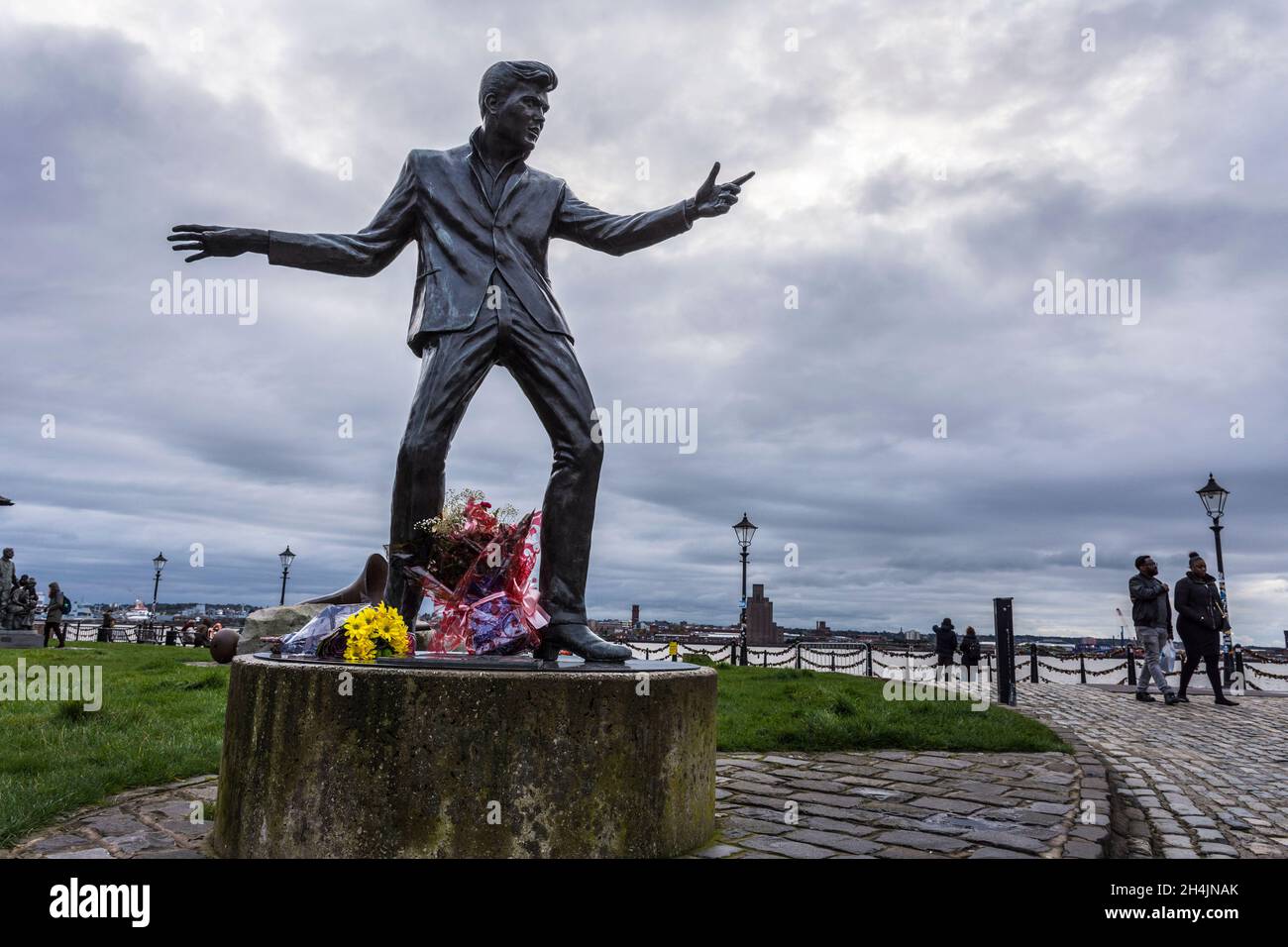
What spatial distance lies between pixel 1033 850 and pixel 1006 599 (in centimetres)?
966

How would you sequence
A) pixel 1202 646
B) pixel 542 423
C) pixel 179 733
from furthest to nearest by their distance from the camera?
1. pixel 1202 646
2. pixel 179 733
3. pixel 542 423

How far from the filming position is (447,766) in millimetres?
2805

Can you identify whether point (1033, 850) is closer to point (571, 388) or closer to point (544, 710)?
point (544, 710)

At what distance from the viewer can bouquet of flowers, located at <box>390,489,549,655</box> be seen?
12.3 feet

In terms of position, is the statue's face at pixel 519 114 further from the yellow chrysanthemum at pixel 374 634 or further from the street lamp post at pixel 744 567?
the street lamp post at pixel 744 567

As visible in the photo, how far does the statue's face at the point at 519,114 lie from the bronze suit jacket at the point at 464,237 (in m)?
0.19

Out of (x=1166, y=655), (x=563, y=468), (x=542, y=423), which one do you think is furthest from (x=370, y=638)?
(x=1166, y=655)

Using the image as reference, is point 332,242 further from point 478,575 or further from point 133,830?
point 133,830

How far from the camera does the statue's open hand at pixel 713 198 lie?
13.2 ft

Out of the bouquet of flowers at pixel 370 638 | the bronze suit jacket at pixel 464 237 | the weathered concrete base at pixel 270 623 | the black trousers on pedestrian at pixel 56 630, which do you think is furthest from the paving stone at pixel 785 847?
the black trousers on pedestrian at pixel 56 630

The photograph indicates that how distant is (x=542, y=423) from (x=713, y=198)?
1.29 meters

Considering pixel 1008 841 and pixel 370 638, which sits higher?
pixel 370 638

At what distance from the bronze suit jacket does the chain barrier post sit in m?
9.65

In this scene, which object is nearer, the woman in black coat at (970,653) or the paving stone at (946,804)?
the paving stone at (946,804)
